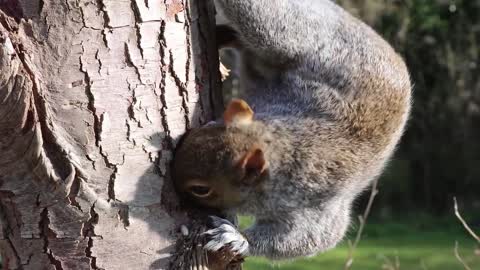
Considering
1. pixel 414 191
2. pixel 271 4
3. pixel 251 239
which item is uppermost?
pixel 271 4

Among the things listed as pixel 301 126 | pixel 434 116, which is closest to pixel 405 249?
pixel 434 116

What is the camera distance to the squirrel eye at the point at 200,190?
200 centimetres

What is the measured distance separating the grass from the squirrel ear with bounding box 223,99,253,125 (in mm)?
3334

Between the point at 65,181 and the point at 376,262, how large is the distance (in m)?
5.26

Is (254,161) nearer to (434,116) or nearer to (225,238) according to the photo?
(225,238)

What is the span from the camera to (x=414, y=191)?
30.0 feet

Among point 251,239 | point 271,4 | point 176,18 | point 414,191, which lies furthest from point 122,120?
point 414,191

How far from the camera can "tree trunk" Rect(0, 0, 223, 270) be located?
1680 millimetres

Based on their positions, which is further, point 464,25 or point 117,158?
point 464,25

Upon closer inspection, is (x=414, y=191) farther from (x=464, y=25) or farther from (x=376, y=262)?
(x=376, y=262)

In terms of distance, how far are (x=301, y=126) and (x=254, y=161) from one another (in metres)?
0.25

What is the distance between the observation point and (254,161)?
211 centimetres

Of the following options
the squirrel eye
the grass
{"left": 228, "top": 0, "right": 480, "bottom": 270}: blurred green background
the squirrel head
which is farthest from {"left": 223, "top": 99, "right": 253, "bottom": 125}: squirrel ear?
{"left": 228, "top": 0, "right": 480, "bottom": 270}: blurred green background

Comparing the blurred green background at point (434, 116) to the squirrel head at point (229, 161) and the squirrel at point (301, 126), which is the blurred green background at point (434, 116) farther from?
the squirrel head at point (229, 161)
